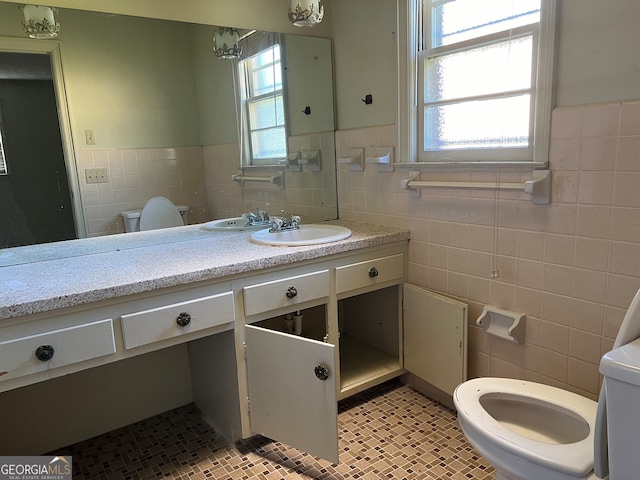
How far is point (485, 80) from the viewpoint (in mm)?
1828

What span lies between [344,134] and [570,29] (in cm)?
120

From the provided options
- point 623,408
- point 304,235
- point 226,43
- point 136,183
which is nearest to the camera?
point 623,408

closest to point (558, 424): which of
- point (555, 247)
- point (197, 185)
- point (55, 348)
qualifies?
point (555, 247)

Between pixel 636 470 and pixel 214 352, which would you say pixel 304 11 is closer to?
pixel 214 352

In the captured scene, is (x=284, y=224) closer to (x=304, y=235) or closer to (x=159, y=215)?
(x=304, y=235)

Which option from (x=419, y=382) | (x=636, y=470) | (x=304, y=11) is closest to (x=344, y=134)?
(x=304, y=11)

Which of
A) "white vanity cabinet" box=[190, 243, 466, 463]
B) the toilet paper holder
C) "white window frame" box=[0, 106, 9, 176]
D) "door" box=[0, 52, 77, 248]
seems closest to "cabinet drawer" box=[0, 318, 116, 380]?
"white vanity cabinet" box=[190, 243, 466, 463]

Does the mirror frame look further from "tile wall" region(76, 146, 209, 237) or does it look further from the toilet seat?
the toilet seat

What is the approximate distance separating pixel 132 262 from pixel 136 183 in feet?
1.49

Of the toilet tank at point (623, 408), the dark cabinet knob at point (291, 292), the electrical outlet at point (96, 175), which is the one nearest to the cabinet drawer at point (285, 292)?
the dark cabinet knob at point (291, 292)

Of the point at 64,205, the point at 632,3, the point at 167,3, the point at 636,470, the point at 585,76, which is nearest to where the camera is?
the point at 636,470

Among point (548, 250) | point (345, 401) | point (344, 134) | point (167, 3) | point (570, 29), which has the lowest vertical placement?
point (345, 401)

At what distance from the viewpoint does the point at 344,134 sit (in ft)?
8.17

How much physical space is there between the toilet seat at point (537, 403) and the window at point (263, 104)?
1516 mm
